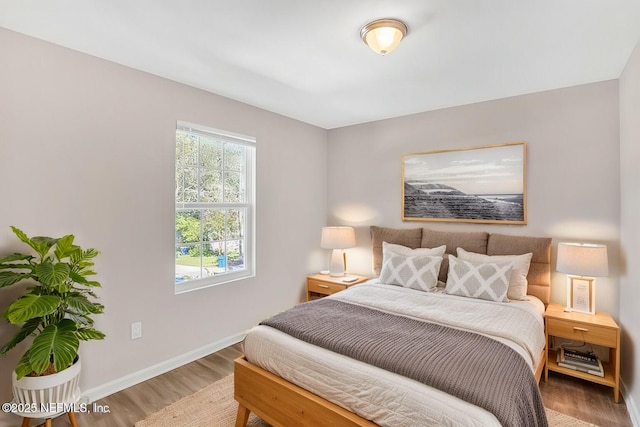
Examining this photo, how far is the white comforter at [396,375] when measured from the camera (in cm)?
131

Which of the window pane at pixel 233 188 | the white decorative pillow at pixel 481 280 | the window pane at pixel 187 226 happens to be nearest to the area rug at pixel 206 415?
the white decorative pillow at pixel 481 280

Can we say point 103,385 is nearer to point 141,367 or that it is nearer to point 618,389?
point 141,367

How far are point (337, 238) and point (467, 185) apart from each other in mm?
1493

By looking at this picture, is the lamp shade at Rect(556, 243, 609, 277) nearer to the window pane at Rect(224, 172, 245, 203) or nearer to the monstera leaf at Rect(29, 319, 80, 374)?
the window pane at Rect(224, 172, 245, 203)

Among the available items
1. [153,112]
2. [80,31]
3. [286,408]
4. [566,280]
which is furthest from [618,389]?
[80,31]

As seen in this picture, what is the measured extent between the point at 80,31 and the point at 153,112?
2.26ft

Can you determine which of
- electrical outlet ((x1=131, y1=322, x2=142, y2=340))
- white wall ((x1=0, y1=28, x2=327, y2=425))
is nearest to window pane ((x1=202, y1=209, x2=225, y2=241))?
white wall ((x1=0, y1=28, x2=327, y2=425))

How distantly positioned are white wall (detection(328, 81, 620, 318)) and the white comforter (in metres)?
0.71

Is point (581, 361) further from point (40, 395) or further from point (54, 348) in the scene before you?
point (40, 395)

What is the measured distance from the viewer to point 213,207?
3055mm

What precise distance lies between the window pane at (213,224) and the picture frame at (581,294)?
3.09m

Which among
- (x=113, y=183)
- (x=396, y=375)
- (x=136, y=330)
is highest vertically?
(x=113, y=183)

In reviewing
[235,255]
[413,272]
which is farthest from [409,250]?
[235,255]

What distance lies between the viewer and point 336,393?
1.55 metres
